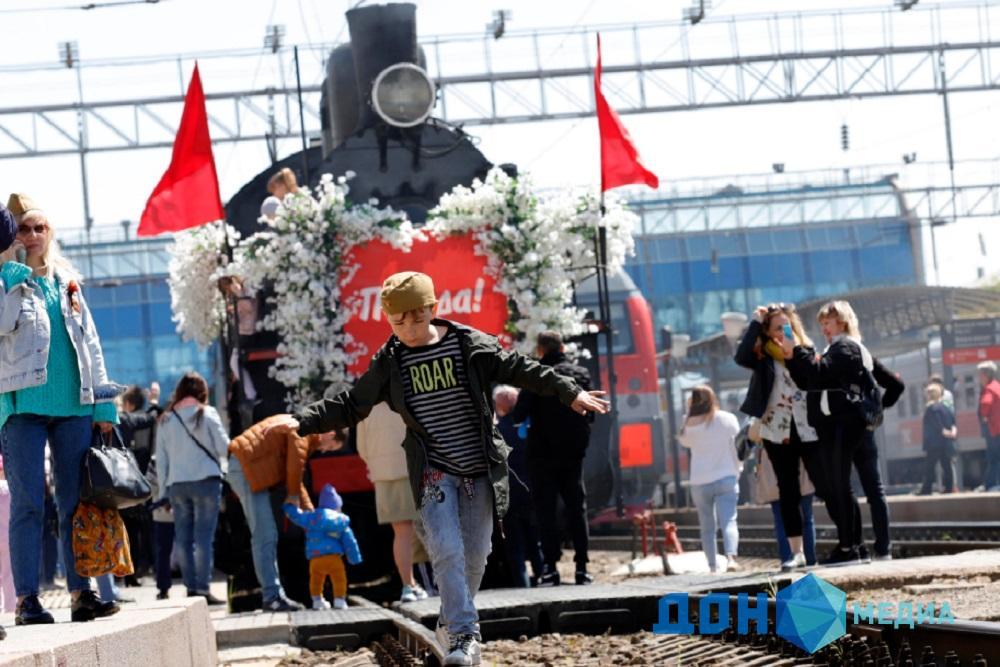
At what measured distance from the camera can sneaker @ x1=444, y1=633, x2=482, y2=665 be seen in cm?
709

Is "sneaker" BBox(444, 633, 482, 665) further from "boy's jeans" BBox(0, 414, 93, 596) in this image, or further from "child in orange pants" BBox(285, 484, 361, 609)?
"child in orange pants" BBox(285, 484, 361, 609)

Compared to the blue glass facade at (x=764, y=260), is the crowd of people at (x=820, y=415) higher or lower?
lower

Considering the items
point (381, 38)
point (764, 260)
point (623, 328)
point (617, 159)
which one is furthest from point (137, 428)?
point (764, 260)

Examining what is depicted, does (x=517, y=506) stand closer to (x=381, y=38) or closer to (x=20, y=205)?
(x=381, y=38)

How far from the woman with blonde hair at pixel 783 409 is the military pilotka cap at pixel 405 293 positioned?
4.91 metres

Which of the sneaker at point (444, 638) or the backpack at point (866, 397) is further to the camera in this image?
the backpack at point (866, 397)

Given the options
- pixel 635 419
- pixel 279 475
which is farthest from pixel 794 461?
pixel 635 419

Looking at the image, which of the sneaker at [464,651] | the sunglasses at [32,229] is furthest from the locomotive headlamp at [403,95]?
the sneaker at [464,651]

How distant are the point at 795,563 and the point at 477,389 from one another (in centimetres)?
503

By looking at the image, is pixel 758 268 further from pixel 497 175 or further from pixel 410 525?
pixel 410 525

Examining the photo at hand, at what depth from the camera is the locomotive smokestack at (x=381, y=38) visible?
16594 mm

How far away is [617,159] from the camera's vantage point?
633 inches

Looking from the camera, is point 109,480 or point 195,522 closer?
point 109,480

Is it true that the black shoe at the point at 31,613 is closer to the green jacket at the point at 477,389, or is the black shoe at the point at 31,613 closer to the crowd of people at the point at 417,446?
the crowd of people at the point at 417,446
